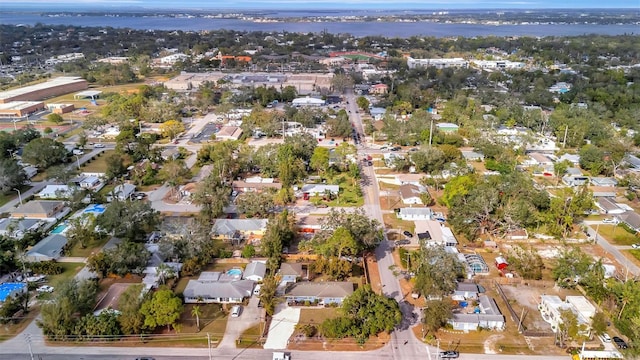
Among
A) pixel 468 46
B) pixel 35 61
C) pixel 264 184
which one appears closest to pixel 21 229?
pixel 264 184

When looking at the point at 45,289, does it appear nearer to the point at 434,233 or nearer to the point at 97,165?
the point at 97,165

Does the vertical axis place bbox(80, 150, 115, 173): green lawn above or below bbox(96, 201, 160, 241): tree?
below

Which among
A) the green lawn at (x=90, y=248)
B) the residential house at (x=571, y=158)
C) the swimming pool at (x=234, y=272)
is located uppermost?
the residential house at (x=571, y=158)

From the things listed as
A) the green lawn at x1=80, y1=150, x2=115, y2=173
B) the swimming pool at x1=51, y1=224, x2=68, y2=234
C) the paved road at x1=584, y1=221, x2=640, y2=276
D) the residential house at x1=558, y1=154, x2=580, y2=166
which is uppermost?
the green lawn at x1=80, y1=150, x2=115, y2=173

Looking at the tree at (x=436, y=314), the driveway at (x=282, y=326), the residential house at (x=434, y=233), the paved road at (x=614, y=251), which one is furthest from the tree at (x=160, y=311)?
the paved road at (x=614, y=251)

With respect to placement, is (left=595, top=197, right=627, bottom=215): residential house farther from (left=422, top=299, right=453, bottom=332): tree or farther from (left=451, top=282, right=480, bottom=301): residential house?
(left=422, top=299, right=453, bottom=332): tree

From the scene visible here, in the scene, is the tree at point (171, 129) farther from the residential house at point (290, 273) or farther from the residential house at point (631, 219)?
the residential house at point (631, 219)

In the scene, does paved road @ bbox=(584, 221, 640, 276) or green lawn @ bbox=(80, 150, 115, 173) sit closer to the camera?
paved road @ bbox=(584, 221, 640, 276)

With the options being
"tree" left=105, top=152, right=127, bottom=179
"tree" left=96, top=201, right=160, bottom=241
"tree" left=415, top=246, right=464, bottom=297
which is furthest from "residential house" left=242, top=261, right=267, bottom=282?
"tree" left=105, top=152, right=127, bottom=179
